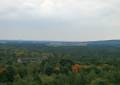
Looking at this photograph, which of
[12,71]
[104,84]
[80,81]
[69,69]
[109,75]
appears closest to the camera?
[104,84]

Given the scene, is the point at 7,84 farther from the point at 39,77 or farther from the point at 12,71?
the point at 12,71

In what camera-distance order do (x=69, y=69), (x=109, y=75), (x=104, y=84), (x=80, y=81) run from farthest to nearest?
1. (x=69, y=69)
2. (x=109, y=75)
3. (x=80, y=81)
4. (x=104, y=84)

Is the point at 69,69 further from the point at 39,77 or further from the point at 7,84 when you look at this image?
the point at 7,84

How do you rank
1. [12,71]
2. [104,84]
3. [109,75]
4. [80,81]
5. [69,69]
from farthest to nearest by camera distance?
1. [69,69]
2. [12,71]
3. [109,75]
4. [80,81]
5. [104,84]

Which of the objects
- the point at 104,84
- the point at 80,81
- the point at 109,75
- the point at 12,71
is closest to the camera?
the point at 104,84

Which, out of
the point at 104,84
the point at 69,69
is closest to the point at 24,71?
the point at 69,69

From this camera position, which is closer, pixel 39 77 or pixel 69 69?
pixel 39 77

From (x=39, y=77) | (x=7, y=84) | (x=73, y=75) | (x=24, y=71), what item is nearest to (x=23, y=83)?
(x=7, y=84)

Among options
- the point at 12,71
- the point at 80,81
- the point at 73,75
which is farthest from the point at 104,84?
the point at 12,71

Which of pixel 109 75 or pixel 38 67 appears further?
pixel 38 67
